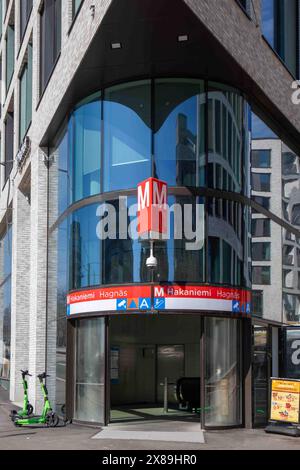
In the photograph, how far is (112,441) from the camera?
47.8 feet

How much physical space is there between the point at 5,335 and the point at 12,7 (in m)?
14.4

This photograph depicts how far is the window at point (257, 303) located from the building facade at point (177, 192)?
0.17ft

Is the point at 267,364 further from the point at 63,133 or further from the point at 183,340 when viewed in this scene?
Answer: the point at 63,133

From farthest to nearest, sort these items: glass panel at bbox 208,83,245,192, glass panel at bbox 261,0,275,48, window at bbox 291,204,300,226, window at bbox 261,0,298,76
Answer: window at bbox 291,204,300,226
window at bbox 261,0,298,76
glass panel at bbox 261,0,275,48
glass panel at bbox 208,83,245,192

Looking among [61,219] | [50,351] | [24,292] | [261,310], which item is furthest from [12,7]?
[261,310]

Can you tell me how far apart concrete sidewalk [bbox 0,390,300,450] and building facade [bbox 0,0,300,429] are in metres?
0.91

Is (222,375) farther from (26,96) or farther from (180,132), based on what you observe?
(26,96)

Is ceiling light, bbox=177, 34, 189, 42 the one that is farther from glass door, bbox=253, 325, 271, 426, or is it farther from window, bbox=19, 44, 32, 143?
window, bbox=19, 44, 32, 143

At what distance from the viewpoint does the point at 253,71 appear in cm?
1803

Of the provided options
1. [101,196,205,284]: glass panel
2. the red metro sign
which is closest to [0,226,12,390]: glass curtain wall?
[101,196,205,284]: glass panel

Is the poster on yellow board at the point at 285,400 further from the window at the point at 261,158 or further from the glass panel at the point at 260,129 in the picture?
the glass panel at the point at 260,129

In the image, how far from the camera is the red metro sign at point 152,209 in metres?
16.3

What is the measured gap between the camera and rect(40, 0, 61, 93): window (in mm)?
21328

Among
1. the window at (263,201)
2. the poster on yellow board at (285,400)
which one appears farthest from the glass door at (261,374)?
the window at (263,201)
